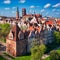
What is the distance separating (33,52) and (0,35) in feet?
43.5

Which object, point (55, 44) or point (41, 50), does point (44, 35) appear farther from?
point (41, 50)

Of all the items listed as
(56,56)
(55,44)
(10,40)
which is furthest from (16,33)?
(55,44)

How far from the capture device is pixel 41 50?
2055 centimetres

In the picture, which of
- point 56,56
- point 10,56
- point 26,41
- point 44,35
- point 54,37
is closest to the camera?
point 56,56

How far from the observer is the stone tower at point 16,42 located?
23.9 meters

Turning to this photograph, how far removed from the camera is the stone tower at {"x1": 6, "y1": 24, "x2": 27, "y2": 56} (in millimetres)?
23914

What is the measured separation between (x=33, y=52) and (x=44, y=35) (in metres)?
9.47

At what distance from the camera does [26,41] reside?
25391mm

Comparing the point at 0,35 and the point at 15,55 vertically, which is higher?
the point at 0,35

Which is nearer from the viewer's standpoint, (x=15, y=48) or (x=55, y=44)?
(x=15, y=48)

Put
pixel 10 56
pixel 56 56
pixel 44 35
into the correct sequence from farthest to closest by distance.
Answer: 1. pixel 44 35
2. pixel 10 56
3. pixel 56 56

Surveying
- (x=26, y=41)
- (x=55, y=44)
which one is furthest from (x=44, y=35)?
(x=26, y=41)

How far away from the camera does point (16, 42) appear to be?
77.9ft

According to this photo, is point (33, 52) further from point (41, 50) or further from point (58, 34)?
point (58, 34)
